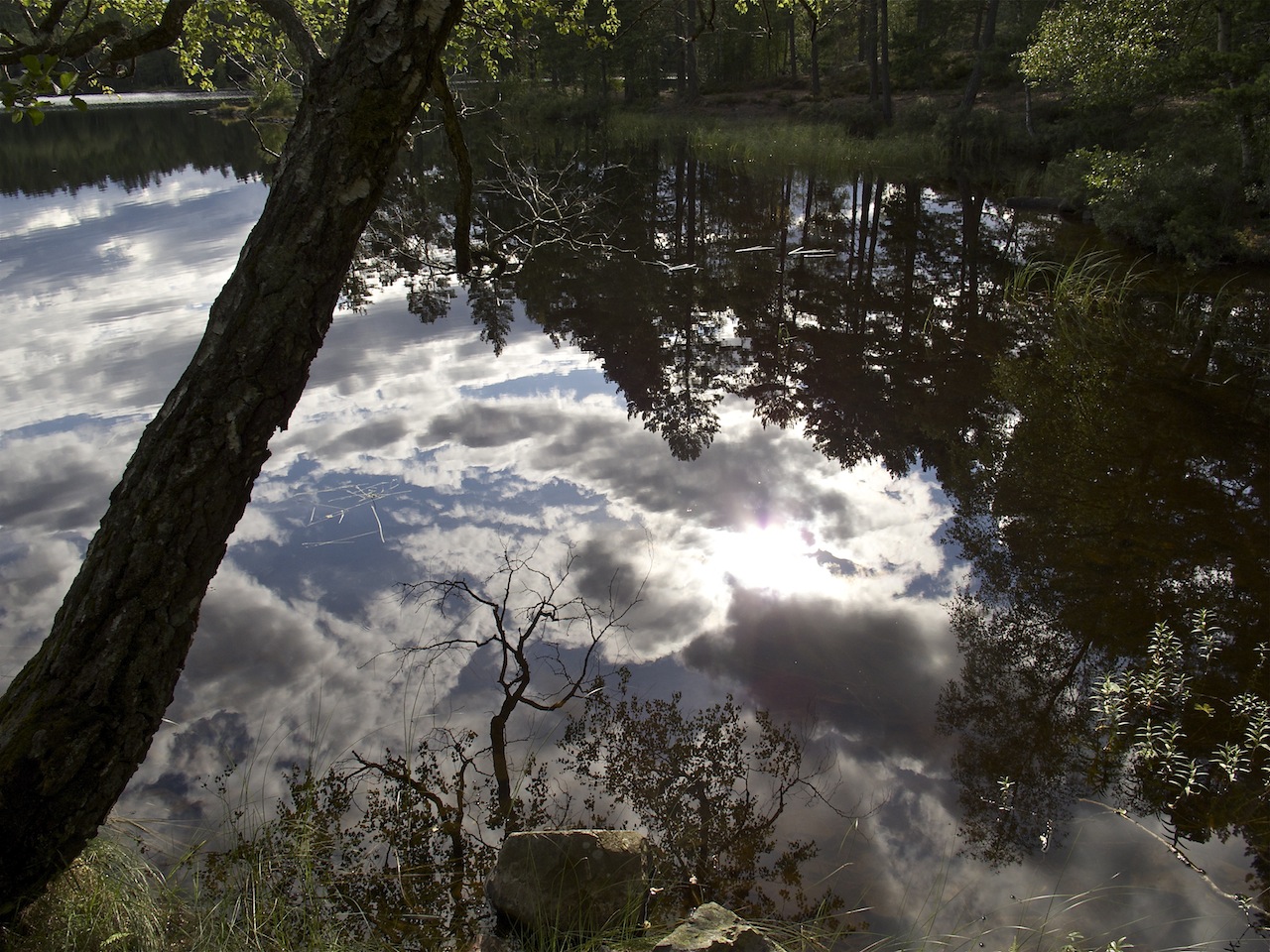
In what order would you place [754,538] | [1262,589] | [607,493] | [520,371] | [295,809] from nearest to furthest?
[295,809], [1262,589], [754,538], [607,493], [520,371]

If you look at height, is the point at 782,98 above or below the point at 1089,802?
above

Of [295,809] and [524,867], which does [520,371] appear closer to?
[295,809]

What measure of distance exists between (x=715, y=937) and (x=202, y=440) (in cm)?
222

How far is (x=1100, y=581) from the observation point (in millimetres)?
5645

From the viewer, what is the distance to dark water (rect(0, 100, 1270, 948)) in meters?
3.98

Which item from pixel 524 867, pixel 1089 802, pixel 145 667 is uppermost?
pixel 145 667

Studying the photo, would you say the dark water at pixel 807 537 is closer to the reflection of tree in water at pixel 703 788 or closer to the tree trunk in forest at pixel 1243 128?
the reflection of tree in water at pixel 703 788

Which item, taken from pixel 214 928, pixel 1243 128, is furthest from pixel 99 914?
pixel 1243 128

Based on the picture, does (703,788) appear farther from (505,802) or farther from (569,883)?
(569,883)

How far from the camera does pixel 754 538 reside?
638 cm

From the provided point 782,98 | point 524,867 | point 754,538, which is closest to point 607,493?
point 754,538

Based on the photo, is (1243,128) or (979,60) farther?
(979,60)

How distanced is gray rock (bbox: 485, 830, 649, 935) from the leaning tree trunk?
5.05 feet

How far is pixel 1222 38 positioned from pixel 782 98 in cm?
2584
